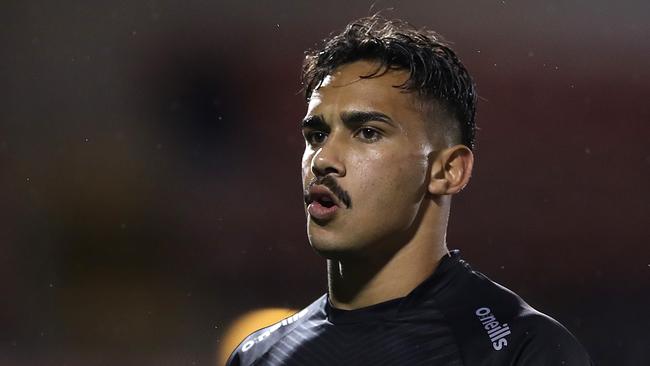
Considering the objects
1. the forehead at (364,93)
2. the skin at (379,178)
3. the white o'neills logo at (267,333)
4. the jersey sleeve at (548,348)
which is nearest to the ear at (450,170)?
the skin at (379,178)

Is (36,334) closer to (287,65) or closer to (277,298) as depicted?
(277,298)

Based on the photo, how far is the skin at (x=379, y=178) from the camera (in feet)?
7.77

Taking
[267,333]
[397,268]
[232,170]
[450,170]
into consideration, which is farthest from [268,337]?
[232,170]

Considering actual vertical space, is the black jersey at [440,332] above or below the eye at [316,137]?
below

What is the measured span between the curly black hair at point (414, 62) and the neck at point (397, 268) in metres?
0.27

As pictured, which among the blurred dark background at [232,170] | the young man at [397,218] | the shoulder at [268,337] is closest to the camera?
the young man at [397,218]

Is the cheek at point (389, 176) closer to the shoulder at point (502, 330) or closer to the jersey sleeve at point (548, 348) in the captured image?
the shoulder at point (502, 330)

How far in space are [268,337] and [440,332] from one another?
573 mm

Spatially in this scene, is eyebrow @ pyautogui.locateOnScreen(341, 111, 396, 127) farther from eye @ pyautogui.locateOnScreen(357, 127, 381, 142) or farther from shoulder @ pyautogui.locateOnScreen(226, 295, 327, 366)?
shoulder @ pyautogui.locateOnScreen(226, 295, 327, 366)

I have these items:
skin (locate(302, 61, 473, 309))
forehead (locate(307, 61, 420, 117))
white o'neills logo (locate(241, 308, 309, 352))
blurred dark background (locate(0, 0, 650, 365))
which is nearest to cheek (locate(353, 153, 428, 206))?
skin (locate(302, 61, 473, 309))

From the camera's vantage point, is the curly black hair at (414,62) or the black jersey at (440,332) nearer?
the black jersey at (440,332)

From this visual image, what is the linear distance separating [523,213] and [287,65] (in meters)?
Result: 1.90

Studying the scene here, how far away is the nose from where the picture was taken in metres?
2.37

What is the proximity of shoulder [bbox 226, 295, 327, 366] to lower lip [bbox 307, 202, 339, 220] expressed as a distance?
1.34 feet
